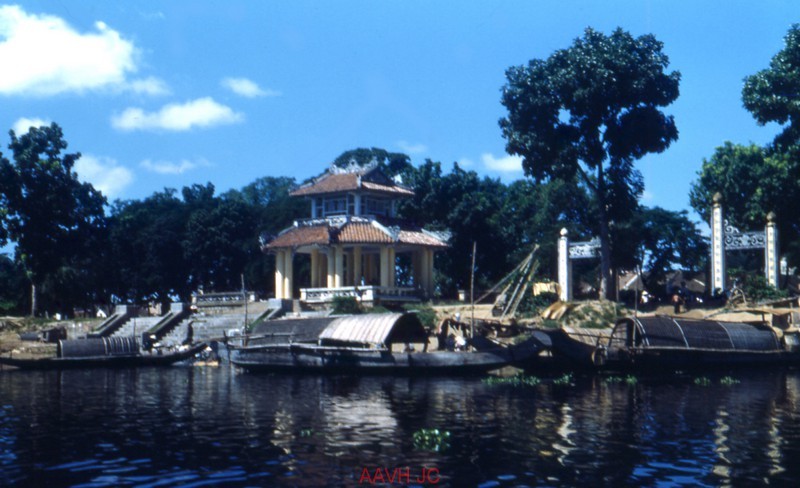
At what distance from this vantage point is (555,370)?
104ft

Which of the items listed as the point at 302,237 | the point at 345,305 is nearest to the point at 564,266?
the point at 345,305

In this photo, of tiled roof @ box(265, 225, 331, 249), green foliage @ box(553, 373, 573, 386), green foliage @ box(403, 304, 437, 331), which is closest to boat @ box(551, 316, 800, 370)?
green foliage @ box(553, 373, 573, 386)

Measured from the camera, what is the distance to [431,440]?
15836mm

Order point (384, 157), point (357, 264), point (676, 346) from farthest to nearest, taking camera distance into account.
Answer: point (384, 157), point (357, 264), point (676, 346)

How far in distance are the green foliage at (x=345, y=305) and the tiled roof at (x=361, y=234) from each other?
3785mm

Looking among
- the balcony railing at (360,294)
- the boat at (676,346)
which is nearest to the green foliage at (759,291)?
the boat at (676,346)

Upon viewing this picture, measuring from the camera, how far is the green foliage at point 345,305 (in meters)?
42.1

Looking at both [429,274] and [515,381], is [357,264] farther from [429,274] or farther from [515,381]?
[515,381]

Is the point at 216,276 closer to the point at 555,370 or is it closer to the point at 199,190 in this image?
the point at 199,190

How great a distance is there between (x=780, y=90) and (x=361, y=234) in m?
22.0

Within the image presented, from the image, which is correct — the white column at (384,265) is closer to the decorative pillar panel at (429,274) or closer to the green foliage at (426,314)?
the decorative pillar panel at (429,274)

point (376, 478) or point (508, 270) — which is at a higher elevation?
point (508, 270)

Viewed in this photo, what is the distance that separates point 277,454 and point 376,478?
2678 millimetres

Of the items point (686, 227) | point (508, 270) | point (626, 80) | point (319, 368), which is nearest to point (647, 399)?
point (319, 368)
